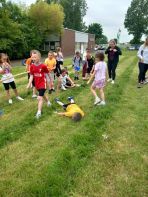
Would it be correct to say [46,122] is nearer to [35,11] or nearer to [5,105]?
[5,105]

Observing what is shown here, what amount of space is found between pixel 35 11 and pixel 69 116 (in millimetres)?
40718

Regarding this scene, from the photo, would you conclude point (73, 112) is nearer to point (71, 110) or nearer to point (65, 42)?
point (71, 110)

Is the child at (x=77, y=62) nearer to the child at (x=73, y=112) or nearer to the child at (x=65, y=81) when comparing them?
the child at (x=65, y=81)

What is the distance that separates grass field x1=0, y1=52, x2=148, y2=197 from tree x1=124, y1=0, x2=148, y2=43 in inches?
3234

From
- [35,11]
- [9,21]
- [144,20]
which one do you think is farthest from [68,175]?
[144,20]

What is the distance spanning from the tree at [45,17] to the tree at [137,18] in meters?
46.1

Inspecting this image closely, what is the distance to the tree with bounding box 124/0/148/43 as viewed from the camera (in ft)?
273

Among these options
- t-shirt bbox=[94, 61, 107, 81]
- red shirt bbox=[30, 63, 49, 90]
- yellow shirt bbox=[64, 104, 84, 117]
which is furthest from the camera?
t-shirt bbox=[94, 61, 107, 81]

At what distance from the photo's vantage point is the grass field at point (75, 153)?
3.82 meters

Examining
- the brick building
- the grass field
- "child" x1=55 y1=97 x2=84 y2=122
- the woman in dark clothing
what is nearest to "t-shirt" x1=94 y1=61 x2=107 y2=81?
the grass field

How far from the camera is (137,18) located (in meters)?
84.3

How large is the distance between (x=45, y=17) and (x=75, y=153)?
42658 mm

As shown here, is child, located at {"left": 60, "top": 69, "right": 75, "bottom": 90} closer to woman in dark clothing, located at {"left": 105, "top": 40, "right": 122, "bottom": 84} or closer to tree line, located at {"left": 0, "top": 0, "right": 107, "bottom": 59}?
woman in dark clothing, located at {"left": 105, "top": 40, "right": 122, "bottom": 84}

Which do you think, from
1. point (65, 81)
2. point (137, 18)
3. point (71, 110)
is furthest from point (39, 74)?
point (137, 18)
